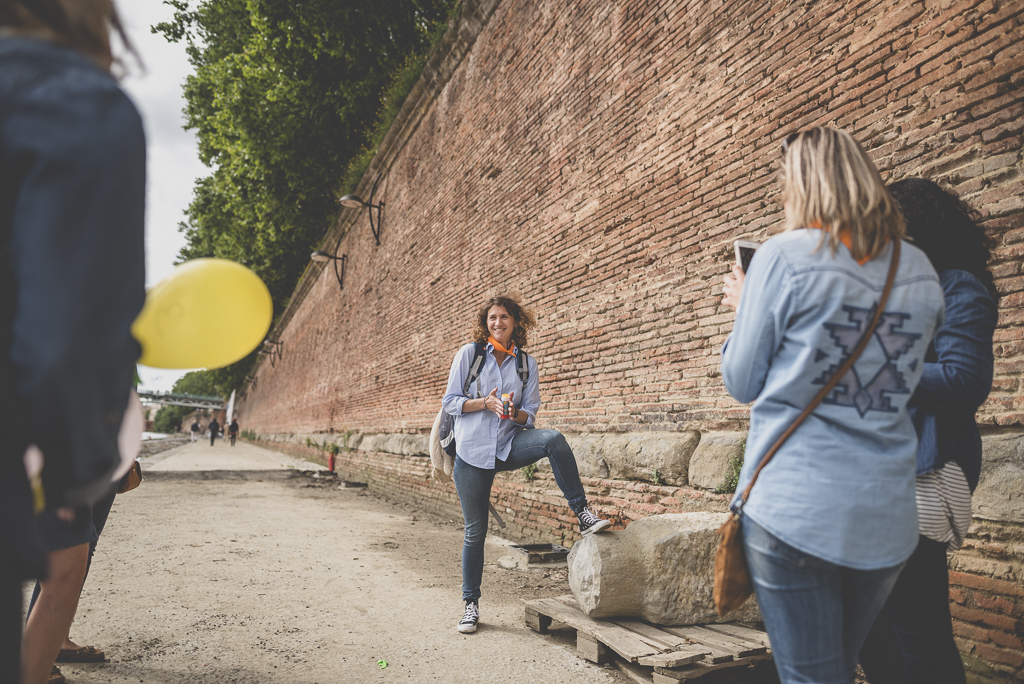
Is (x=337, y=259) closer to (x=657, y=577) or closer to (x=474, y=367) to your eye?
(x=474, y=367)

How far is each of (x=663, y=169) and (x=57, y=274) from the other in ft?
16.3

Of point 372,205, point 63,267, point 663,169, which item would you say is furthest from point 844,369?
point 372,205

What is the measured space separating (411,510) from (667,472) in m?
5.64

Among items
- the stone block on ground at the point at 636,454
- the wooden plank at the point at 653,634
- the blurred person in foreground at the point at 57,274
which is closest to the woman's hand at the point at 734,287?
the blurred person in foreground at the point at 57,274

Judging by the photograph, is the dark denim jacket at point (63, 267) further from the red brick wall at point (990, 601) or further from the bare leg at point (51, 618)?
the red brick wall at point (990, 601)

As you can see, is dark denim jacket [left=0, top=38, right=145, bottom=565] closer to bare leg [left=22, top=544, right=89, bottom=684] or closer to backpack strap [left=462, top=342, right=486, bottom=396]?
bare leg [left=22, top=544, right=89, bottom=684]

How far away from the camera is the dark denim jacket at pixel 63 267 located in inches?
32.8

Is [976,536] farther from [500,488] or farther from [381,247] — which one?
[381,247]

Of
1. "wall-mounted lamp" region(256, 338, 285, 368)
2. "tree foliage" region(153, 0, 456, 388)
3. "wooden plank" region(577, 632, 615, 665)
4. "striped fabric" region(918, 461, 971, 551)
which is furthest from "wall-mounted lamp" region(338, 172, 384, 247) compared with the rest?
"wall-mounted lamp" region(256, 338, 285, 368)

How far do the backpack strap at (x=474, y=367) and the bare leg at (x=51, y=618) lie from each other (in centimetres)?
200

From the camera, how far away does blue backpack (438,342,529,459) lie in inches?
143

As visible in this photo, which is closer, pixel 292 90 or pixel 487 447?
pixel 487 447

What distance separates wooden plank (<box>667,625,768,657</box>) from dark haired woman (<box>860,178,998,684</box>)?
98cm

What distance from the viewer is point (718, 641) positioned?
2.92 metres
